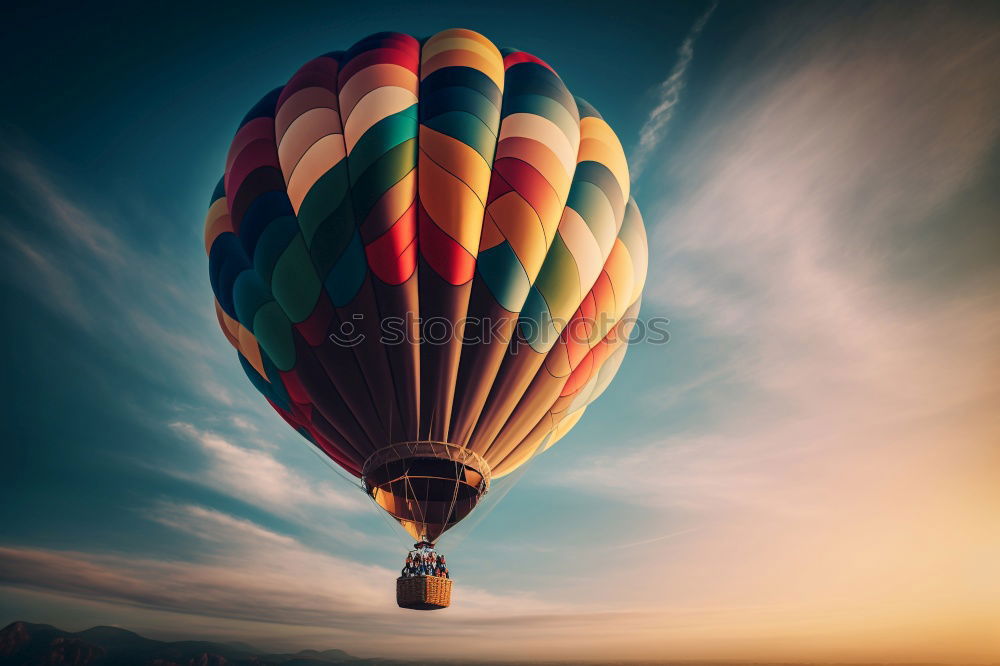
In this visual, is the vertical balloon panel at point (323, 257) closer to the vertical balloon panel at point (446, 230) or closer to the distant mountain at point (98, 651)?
the vertical balloon panel at point (446, 230)

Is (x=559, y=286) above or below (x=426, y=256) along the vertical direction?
below

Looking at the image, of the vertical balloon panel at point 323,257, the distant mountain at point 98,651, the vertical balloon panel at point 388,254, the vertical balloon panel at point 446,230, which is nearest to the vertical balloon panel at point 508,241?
the vertical balloon panel at point 446,230

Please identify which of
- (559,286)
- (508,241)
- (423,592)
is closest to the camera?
(423,592)

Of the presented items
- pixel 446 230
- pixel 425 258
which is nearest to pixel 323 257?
pixel 425 258

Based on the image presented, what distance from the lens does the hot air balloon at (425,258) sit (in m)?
8.06

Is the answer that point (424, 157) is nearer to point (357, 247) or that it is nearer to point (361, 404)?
point (357, 247)

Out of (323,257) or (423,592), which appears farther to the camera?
(323,257)

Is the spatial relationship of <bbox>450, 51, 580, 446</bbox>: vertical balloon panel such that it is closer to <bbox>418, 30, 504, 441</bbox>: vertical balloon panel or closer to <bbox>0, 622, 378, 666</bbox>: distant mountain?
<bbox>418, 30, 504, 441</bbox>: vertical balloon panel

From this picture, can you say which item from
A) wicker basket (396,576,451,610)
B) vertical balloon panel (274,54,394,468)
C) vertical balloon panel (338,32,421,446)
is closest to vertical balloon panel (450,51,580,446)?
vertical balloon panel (338,32,421,446)

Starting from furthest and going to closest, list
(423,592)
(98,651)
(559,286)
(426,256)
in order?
(98,651)
(559,286)
(426,256)
(423,592)

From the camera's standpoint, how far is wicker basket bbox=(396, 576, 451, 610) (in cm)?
795

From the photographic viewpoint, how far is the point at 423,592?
26.1 ft

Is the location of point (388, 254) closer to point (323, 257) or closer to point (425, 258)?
point (425, 258)

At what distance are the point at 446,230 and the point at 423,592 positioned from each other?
5.19 m
